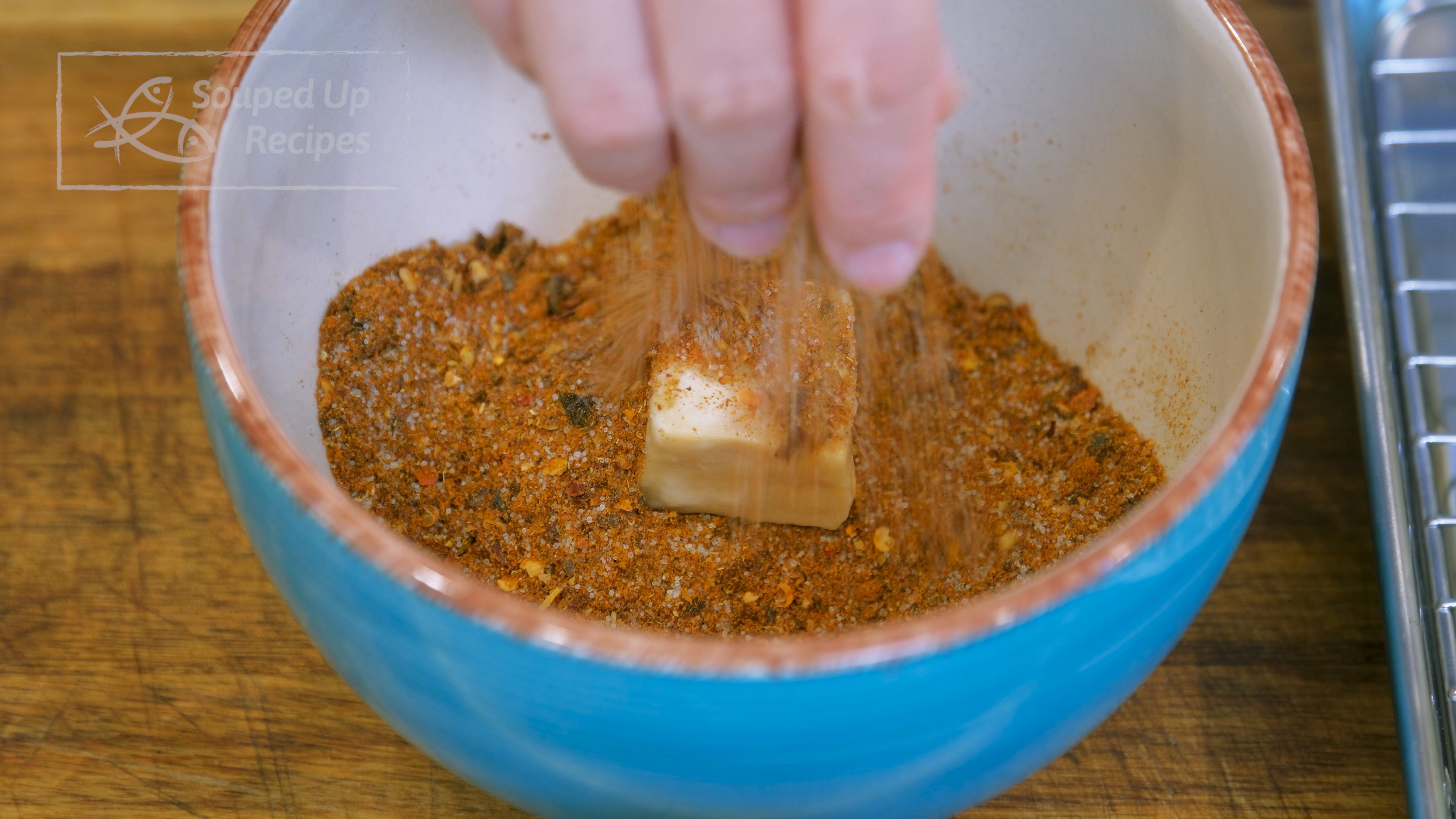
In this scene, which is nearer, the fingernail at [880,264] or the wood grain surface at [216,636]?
the fingernail at [880,264]

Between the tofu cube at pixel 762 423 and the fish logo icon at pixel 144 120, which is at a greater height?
the fish logo icon at pixel 144 120

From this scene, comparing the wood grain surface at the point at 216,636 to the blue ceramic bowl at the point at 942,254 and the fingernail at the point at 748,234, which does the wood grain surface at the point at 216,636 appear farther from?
the fingernail at the point at 748,234

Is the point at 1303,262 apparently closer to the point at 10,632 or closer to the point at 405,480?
the point at 405,480

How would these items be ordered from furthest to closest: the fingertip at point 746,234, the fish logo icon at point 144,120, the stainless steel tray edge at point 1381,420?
1. the fish logo icon at point 144,120
2. the stainless steel tray edge at point 1381,420
3. the fingertip at point 746,234

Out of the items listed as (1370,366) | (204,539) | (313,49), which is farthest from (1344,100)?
(204,539)

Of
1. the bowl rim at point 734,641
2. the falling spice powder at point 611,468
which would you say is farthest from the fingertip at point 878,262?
the falling spice powder at point 611,468

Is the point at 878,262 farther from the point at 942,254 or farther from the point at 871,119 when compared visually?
the point at 942,254

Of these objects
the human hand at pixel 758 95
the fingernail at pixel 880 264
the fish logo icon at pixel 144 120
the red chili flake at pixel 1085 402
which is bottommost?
the red chili flake at pixel 1085 402

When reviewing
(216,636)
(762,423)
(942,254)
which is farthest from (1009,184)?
(216,636)
